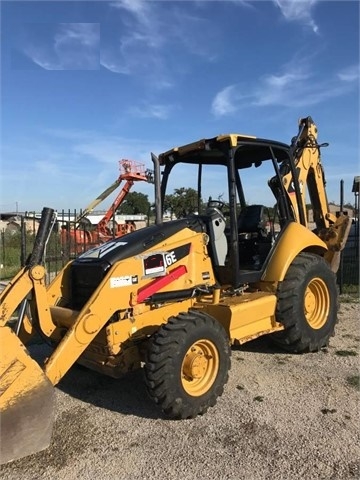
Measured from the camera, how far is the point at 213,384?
443 centimetres

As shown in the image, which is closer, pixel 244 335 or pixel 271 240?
pixel 244 335

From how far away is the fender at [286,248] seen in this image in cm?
561

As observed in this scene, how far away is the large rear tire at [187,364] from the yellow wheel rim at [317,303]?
1.95 metres

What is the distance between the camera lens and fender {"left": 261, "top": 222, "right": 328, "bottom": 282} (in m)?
5.61

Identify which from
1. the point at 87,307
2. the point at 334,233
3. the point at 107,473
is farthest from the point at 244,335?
the point at 334,233

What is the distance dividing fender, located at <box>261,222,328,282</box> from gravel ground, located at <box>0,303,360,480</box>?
108 centimetres

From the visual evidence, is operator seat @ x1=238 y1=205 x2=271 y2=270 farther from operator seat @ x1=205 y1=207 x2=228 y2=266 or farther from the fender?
operator seat @ x1=205 y1=207 x2=228 y2=266

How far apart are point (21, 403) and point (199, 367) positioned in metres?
1.64

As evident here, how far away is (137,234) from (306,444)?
2579 mm

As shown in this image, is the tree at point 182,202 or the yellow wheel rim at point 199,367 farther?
the tree at point 182,202

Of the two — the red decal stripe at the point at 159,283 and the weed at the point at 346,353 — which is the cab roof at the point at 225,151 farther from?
the weed at the point at 346,353

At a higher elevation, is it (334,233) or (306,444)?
(334,233)

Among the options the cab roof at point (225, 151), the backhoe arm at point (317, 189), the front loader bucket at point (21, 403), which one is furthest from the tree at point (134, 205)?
the front loader bucket at point (21, 403)

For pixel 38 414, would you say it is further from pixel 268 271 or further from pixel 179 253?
pixel 268 271
